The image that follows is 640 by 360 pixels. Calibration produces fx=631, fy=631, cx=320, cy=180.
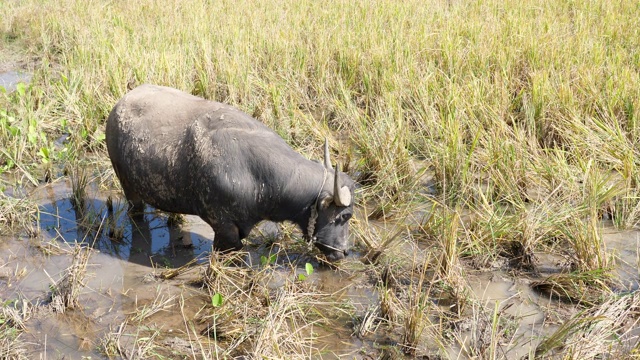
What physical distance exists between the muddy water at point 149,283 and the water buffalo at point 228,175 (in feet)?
1.12

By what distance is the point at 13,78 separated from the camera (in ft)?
24.7

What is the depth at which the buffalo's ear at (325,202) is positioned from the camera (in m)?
3.90

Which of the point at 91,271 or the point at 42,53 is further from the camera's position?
the point at 42,53

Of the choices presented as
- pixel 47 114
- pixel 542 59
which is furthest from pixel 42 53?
pixel 542 59

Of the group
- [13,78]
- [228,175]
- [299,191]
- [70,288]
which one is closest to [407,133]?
[299,191]

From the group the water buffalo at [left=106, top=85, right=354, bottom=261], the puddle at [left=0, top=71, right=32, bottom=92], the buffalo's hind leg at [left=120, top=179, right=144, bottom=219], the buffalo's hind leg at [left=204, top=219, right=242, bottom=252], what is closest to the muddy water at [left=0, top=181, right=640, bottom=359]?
the buffalo's hind leg at [left=120, top=179, right=144, bottom=219]

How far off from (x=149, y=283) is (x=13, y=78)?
483 cm

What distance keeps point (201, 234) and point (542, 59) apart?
3.81m

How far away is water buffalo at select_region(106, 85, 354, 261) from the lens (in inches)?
151

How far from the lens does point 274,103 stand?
19.4ft

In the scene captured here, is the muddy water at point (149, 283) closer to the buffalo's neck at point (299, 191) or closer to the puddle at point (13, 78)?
the buffalo's neck at point (299, 191)

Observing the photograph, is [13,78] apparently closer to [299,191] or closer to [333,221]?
[299,191]

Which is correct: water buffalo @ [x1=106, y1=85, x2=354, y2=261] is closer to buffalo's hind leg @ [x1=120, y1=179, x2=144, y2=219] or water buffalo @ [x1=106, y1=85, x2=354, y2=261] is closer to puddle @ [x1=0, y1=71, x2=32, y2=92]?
buffalo's hind leg @ [x1=120, y1=179, x2=144, y2=219]

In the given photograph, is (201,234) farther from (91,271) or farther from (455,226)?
(455,226)
